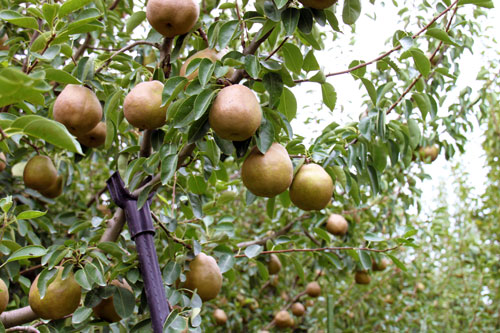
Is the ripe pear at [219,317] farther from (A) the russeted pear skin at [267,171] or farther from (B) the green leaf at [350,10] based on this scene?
(B) the green leaf at [350,10]

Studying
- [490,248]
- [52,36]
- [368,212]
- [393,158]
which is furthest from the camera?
[490,248]

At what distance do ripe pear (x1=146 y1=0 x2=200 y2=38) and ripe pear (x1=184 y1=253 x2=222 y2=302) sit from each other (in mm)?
749

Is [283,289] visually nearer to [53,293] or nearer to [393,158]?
[393,158]

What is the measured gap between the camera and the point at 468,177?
160 inches

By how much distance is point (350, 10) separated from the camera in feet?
3.90

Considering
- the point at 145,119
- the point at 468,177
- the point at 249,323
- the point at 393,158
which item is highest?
the point at 145,119

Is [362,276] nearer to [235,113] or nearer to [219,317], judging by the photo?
[219,317]

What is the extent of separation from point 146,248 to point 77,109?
0.49m

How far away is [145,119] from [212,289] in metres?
0.62

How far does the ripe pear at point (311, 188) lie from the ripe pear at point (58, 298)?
71 centimetres

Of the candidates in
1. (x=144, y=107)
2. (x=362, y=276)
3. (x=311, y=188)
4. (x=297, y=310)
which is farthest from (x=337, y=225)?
(x=144, y=107)

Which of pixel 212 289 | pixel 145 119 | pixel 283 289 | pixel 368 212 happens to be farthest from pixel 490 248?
pixel 145 119

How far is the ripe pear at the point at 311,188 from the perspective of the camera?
1.43 metres

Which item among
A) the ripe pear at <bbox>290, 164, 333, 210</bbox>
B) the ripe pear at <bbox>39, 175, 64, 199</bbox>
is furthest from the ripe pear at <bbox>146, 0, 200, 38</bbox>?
the ripe pear at <bbox>39, 175, 64, 199</bbox>
